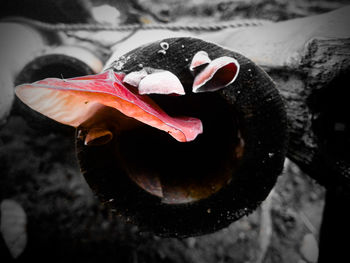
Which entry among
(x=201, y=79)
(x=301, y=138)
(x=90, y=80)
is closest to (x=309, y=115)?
(x=301, y=138)

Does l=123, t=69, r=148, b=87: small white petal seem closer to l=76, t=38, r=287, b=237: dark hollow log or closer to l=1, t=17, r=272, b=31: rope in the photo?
l=76, t=38, r=287, b=237: dark hollow log

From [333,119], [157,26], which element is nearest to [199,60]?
[333,119]

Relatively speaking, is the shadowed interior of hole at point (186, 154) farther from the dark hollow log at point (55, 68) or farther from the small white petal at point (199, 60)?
the dark hollow log at point (55, 68)

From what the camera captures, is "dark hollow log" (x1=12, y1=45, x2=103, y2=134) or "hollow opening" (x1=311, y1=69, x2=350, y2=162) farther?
"dark hollow log" (x1=12, y1=45, x2=103, y2=134)

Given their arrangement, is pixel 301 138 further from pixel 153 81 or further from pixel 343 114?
pixel 153 81

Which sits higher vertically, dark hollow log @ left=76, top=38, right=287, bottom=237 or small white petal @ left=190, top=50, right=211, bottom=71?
small white petal @ left=190, top=50, right=211, bottom=71

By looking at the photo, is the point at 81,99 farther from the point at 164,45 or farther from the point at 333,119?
the point at 333,119

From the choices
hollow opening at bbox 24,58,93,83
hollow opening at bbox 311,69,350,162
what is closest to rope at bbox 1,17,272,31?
hollow opening at bbox 24,58,93,83

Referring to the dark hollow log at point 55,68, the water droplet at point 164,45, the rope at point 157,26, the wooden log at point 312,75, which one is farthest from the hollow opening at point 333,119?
the dark hollow log at point 55,68
